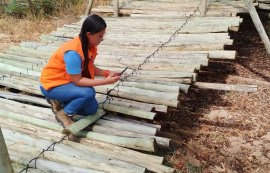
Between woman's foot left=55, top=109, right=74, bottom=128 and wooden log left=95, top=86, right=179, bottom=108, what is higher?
wooden log left=95, top=86, right=179, bottom=108

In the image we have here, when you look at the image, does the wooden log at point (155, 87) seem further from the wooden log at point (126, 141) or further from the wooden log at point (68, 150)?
the wooden log at point (68, 150)

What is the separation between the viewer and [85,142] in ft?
10.8

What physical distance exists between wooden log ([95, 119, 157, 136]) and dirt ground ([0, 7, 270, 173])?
32 cm

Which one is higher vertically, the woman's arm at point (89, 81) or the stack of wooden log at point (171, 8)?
the stack of wooden log at point (171, 8)

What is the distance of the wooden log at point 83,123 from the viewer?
324 centimetres

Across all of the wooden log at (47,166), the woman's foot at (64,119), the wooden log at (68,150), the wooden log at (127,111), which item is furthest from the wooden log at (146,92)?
the wooden log at (47,166)

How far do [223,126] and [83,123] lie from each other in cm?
204

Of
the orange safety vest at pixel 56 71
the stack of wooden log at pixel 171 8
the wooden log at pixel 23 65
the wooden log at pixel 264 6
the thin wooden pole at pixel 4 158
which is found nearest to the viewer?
the thin wooden pole at pixel 4 158

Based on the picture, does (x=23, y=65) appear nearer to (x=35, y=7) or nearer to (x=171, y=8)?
(x=171, y=8)

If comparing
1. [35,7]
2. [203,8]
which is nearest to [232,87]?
[203,8]

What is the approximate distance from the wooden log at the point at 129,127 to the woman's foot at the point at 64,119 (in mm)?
300

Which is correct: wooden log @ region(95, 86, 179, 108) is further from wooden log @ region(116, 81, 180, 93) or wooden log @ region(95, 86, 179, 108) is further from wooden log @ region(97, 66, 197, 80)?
wooden log @ region(97, 66, 197, 80)

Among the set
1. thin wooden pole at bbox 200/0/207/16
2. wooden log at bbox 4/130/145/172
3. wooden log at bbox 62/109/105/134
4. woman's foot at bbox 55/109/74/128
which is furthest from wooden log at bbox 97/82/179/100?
thin wooden pole at bbox 200/0/207/16

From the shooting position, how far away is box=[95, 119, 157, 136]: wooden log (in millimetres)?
3308
